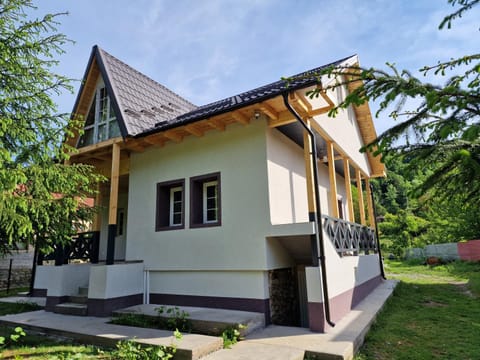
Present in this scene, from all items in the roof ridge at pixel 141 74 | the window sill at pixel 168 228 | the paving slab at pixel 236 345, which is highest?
the roof ridge at pixel 141 74

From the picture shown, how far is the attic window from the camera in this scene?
27.3ft

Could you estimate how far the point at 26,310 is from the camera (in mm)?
7957

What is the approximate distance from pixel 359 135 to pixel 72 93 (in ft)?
31.0

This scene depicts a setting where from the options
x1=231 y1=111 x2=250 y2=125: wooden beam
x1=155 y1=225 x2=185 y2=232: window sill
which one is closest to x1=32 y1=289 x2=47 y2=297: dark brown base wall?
x1=155 y1=225 x2=185 y2=232: window sill

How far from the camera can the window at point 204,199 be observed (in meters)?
7.24

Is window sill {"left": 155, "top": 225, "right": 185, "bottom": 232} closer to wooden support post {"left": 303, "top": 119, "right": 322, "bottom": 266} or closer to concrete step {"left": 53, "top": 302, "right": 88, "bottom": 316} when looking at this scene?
concrete step {"left": 53, "top": 302, "right": 88, "bottom": 316}

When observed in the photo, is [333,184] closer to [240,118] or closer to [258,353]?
[240,118]

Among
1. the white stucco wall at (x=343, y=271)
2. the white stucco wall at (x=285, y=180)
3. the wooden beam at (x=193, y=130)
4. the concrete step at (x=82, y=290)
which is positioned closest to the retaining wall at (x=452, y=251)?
the white stucco wall at (x=343, y=271)

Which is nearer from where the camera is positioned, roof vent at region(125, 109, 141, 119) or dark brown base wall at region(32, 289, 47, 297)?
roof vent at region(125, 109, 141, 119)

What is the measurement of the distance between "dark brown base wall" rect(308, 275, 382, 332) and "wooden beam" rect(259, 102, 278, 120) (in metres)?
3.73

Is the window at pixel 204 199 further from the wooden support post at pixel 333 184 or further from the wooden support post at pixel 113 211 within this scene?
the wooden support post at pixel 333 184

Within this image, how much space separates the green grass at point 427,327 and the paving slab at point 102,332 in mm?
2386

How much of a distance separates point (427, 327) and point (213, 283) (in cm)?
436

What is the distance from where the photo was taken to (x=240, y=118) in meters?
6.54
